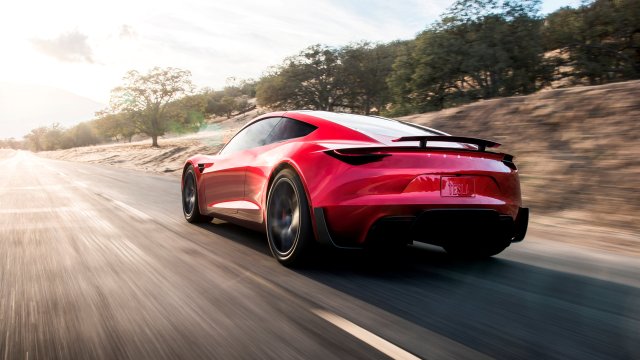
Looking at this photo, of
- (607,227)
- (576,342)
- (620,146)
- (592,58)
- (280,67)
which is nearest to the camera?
(576,342)

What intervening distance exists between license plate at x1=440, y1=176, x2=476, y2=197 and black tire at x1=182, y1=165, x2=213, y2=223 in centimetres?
359

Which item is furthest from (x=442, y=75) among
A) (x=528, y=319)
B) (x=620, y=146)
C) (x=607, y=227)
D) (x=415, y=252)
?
(x=528, y=319)

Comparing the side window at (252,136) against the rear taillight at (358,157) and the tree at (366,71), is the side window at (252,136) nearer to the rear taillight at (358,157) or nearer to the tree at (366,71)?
the rear taillight at (358,157)

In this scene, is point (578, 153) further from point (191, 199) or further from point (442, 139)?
point (191, 199)

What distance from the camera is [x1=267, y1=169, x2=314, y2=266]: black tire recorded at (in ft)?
14.6

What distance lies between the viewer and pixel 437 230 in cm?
422

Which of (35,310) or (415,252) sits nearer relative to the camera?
(35,310)

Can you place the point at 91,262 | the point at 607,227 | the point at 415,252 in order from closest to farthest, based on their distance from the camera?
1. the point at 91,262
2. the point at 415,252
3. the point at 607,227

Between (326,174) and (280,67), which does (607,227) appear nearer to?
(326,174)

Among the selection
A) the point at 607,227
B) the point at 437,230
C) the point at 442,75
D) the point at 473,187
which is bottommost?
the point at 607,227

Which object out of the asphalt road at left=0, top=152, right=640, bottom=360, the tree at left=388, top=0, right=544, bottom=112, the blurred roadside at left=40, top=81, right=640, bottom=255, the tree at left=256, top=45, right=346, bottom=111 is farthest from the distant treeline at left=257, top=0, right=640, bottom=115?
the asphalt road at left=0, top=152, right=640, bottom=360

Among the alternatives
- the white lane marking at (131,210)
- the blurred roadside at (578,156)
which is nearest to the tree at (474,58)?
the blurred roadside at (578,156)

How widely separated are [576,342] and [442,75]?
28015 mm

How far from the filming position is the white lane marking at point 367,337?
280 centimetres
